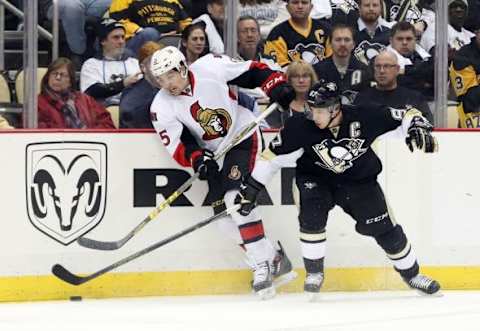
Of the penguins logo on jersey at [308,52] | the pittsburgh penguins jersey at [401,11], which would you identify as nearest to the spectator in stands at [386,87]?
the pittsburgh penguins jersey at [401,11]

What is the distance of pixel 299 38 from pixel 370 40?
0.37 meters

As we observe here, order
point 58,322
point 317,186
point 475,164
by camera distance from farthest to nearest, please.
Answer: point 475,164, point 317,186, point 58,322

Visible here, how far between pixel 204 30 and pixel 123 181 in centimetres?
83

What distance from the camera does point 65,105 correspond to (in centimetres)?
654

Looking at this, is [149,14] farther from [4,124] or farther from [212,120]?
[4,124]

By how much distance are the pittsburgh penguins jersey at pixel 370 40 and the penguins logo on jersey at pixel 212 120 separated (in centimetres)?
74

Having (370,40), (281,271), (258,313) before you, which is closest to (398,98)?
(370,40)

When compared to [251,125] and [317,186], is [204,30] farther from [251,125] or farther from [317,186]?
[317,186]

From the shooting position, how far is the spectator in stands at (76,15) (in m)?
6.38

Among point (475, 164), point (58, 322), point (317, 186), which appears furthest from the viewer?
point (475, 164)

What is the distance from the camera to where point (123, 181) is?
6.59 m

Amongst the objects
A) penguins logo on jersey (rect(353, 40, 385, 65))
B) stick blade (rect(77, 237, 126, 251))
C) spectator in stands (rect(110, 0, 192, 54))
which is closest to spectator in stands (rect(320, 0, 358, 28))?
penguins logo on jersey (rect(353, 40, 385, 65))

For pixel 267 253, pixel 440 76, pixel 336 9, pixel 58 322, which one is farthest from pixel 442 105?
pixel 58 322

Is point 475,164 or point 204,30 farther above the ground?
point 204,30
